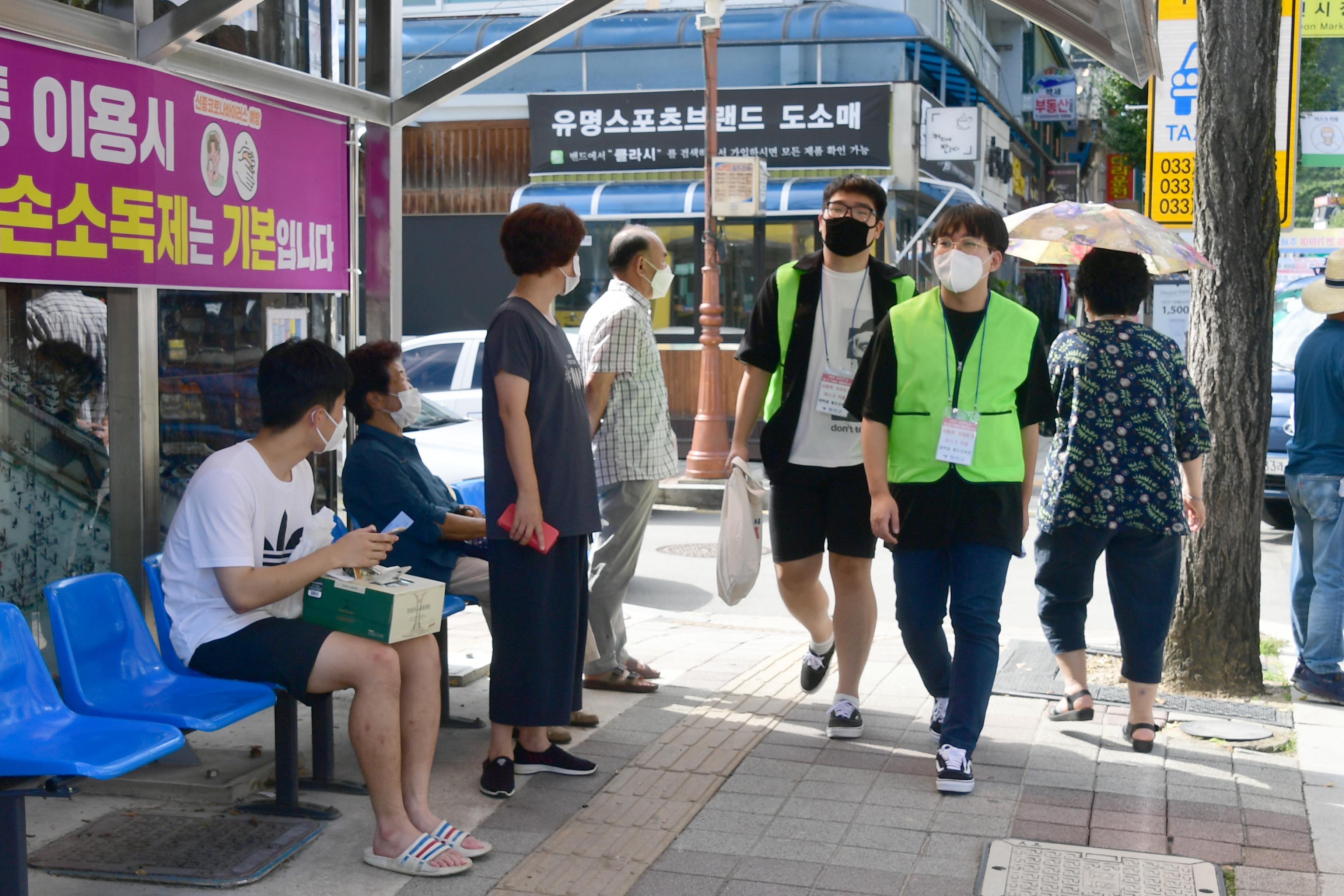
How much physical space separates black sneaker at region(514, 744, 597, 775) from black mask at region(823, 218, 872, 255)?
2040mm

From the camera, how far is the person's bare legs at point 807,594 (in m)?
5.20

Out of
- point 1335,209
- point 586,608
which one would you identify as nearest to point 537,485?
point 586,608

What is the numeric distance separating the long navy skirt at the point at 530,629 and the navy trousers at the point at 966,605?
114 cm

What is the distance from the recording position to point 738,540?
206 inches

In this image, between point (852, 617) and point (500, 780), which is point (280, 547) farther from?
point (852, 617)

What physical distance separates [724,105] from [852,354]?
13.6m

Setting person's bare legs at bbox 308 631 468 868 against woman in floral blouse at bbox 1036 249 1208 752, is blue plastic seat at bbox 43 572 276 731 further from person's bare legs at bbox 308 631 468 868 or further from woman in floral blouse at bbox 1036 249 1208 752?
woman in floral blouse at bbox 1036 249 1208 752

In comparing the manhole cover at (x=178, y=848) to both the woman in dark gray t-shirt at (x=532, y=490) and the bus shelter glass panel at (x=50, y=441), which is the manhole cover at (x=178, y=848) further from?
the bus shelter glass panel at (x=50, y=441)

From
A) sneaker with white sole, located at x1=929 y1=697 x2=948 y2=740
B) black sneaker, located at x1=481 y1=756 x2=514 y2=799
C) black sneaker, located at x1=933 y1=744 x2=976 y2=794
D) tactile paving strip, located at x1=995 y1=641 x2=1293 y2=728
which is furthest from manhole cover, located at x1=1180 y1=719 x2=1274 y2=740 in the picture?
black sneaker, located at x1=481 y1=756 x2=514 y2=799

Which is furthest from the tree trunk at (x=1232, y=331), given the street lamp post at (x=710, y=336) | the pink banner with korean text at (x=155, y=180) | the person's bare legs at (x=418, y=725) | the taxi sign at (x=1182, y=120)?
the street lamp post at (x=710, y=336)

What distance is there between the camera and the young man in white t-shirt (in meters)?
3.74

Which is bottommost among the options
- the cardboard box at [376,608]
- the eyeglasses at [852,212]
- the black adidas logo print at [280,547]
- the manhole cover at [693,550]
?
the manhole cover at [693,550]

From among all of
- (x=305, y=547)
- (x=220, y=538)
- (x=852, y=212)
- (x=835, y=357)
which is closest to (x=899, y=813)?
(x=835, y=357)

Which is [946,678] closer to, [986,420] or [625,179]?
[986,420]
